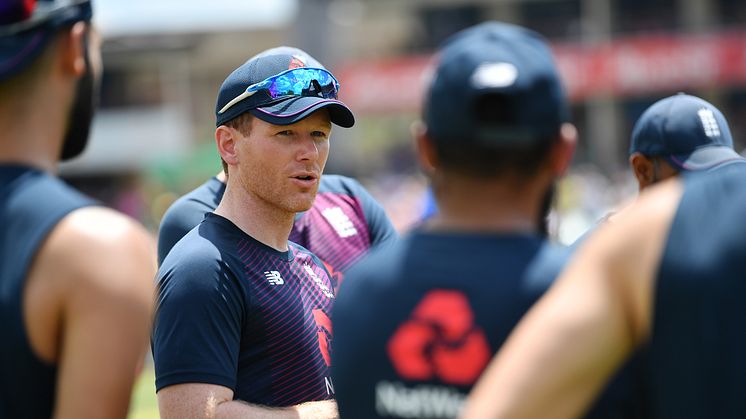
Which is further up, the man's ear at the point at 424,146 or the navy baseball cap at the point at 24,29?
the navy baseball cap at the point at 24,29

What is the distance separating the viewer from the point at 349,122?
3.75 metres

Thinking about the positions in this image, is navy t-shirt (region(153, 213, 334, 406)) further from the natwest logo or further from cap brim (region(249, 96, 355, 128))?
the natwest logo

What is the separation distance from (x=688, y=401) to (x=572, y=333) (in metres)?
0.26

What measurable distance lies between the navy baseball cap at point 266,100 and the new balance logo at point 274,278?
0.48 metres

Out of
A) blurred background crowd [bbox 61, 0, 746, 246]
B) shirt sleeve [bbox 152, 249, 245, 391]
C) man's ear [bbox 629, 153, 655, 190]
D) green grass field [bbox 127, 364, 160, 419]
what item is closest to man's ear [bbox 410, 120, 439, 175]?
shirt sleeve [bbox 152, 249, 245, 391]

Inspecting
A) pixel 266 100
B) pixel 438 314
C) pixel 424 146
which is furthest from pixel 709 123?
pixel 438 314

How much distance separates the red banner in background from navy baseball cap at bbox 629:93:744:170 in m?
34.0

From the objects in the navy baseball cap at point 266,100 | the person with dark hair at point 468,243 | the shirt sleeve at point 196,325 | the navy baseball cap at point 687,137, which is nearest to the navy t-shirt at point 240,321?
the shirt sleeve at point 196,325

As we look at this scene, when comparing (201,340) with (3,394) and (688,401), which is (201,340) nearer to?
(3,394)

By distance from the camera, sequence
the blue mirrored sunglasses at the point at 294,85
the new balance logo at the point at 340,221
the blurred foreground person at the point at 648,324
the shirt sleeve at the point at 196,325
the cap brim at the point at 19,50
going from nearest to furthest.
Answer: the blurred foreground person at the point at 648,324 < the cap brim at the point at 19,50 < the shirt sleeve at the point at 196,325 < the blue mirrored sunglasses at the point at 294,85 < the new balance logo at the point at 340,221

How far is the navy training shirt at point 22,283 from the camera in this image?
2.21 m

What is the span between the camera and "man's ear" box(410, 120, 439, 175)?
2.32m

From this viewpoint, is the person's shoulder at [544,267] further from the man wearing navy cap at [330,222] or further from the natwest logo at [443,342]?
the man wearing navy cap at [330,222]

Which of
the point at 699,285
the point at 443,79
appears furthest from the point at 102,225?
the point at 699,285
